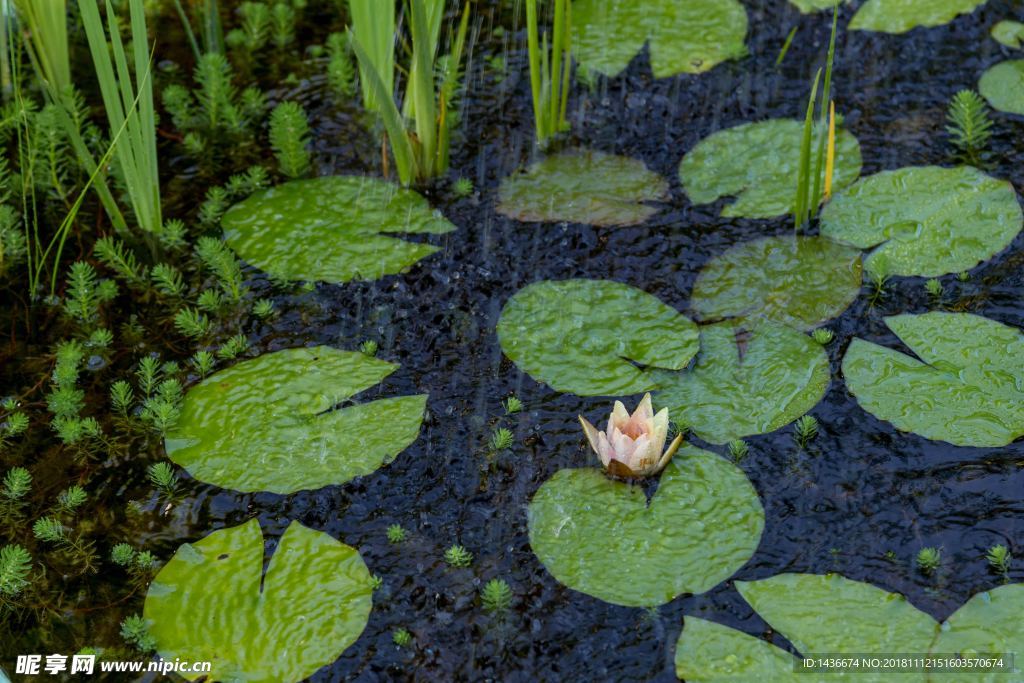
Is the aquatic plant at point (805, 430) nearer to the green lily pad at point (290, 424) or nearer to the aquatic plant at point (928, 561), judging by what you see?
the aquatic plant at point (928, 561)

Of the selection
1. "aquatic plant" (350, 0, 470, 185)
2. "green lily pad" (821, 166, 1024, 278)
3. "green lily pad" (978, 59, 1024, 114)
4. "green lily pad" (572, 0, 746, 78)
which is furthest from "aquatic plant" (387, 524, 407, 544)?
"green lily pad" (978, 59, 1024, 114)

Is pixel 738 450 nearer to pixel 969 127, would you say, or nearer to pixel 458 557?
pixel 458 557

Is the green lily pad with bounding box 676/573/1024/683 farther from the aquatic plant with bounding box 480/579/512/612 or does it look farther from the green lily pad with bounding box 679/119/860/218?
the green lily pad with bounding box 679/119/860/218

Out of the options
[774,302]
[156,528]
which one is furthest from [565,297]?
[156,528]

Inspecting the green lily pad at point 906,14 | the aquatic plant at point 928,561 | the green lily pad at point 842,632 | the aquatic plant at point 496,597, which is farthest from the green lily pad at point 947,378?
the green lily pad at point 906,14

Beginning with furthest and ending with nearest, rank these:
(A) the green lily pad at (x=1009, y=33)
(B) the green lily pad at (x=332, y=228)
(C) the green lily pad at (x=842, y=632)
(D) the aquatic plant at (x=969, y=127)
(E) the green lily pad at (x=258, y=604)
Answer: (A) the green lily pad at (x=1009, y=33) < (D) the aquatic plant at (x=969, y=127) < (B) the green lily pad at (x=332, y=228) < (E) the green lily pad at (x=258, y=604) < (C) the green lily pad at (x=842, y=632)

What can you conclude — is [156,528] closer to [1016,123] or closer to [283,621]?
[283,621]
